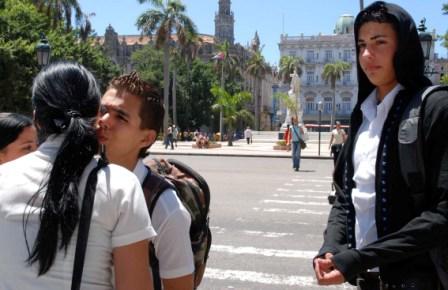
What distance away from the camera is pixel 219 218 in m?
9.10

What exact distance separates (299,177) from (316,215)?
7130mm

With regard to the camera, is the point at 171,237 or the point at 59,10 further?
the point at 59,10

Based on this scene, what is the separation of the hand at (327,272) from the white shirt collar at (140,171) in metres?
0.81

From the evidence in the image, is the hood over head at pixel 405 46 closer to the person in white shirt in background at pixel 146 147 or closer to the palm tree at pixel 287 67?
the person in white shirt in background at pixel 146 147

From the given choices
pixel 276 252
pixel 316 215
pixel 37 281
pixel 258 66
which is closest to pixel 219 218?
pixel 316 215

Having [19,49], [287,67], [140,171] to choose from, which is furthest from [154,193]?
[287,67]

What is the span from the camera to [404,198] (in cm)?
212

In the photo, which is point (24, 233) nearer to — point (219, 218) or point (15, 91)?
point (219, 218)

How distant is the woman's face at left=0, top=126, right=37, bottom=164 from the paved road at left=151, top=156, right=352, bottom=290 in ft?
8.10

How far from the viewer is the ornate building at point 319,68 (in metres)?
106

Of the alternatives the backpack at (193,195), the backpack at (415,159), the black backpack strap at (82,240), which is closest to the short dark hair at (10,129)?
the backpack at (193,195)

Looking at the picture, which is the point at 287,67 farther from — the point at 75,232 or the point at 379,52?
the point at 75,232

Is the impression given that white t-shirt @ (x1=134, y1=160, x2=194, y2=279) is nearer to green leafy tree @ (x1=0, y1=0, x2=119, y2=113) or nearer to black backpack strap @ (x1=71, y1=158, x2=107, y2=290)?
black backpack strap @ (x1=71, y1=158, x2=107, y2=290)

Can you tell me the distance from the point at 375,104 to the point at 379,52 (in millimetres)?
255
